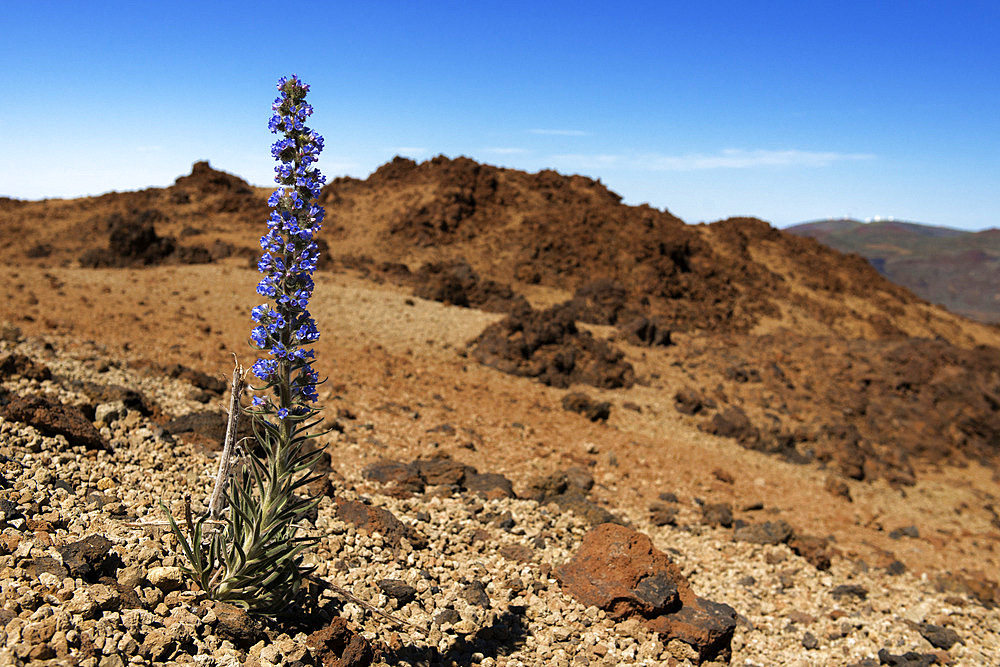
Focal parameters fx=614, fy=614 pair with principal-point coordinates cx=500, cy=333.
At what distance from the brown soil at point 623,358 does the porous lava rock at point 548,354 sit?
36cm

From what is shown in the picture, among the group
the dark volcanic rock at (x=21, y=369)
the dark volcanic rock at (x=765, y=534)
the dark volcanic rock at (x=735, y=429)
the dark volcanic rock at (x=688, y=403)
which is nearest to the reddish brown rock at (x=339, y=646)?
the dark volcanic rock at (x=21, y=369)

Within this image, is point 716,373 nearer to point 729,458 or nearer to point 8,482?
point 729,458

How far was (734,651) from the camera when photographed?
4633mm

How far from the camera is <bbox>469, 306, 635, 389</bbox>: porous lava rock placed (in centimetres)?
1235

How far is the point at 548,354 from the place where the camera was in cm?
1287

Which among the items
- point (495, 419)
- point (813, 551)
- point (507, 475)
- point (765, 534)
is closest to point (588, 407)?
point (495, 419)

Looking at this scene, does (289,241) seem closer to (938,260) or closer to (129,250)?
(129,250)

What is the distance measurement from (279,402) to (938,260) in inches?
4042

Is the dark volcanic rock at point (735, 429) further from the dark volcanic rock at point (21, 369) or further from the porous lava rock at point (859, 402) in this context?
the dark volcanic rock at point (21, 369)

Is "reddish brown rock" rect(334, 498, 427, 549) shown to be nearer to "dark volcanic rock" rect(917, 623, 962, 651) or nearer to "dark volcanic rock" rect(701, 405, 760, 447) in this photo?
"dark volcanic rock" rect(917, 623, 962, 651)

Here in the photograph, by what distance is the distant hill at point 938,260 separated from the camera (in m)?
76.6

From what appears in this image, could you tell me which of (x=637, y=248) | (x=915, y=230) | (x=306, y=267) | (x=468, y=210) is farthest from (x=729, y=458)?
(x=915, y=230)

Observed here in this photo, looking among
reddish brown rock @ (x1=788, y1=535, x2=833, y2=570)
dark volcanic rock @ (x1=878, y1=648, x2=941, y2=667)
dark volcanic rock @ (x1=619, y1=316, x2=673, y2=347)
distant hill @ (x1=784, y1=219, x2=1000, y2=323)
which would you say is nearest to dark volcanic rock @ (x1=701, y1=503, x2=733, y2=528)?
reddish brown rock @ (x1=788, y1=535, x2=833, y2=570)

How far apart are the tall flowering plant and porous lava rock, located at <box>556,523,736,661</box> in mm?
2372
